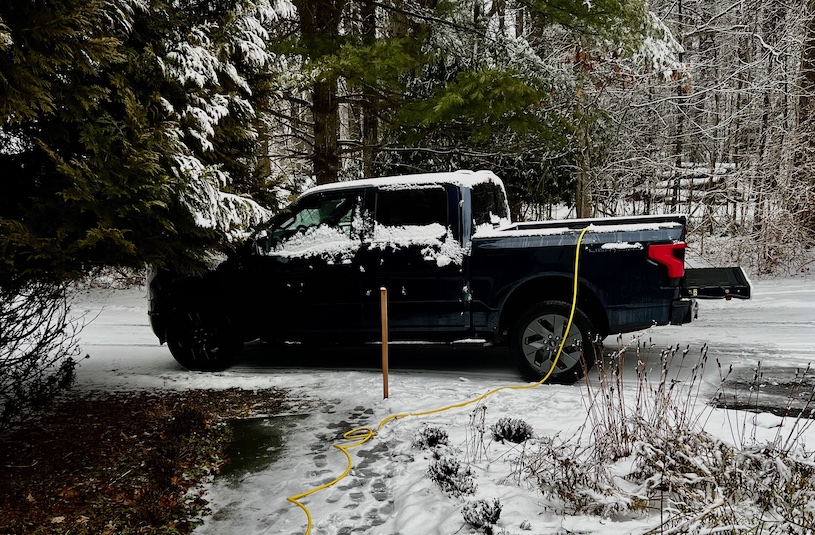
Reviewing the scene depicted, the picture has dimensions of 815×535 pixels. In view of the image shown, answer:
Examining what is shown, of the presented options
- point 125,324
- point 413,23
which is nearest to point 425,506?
point 125,324

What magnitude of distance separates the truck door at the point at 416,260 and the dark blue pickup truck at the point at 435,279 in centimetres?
1

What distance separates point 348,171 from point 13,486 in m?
10.8

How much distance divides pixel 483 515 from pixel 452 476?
55 cm

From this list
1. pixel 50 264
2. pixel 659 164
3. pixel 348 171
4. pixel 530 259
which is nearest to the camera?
pixel 50 264

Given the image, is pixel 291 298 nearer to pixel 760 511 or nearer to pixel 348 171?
pixel 760 511

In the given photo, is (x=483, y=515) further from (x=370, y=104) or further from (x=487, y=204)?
(x=370, y=104)

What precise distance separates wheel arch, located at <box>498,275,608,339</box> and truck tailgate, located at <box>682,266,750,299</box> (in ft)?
2.73

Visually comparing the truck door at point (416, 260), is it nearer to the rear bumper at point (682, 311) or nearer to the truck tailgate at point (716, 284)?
the rear bumper at point (682, 311)

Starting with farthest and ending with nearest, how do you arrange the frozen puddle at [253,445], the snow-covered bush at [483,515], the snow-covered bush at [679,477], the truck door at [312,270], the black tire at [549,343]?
1. the truck door at [312,270]
2. the black tire at [549,343]
3. the frozen puddle at [253,445]
4. the snow-covered bush at [483,515]
5. the snow-covered bush at [679,477]

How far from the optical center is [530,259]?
618 centimetres

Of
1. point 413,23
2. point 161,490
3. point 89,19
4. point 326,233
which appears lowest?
point 161,490

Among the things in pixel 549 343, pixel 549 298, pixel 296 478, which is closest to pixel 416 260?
pixel 549 298

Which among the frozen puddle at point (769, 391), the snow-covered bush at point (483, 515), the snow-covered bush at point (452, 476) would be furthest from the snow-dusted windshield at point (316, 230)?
the frozen puddle at point (769, 391)

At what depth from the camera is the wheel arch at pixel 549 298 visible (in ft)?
20.2
